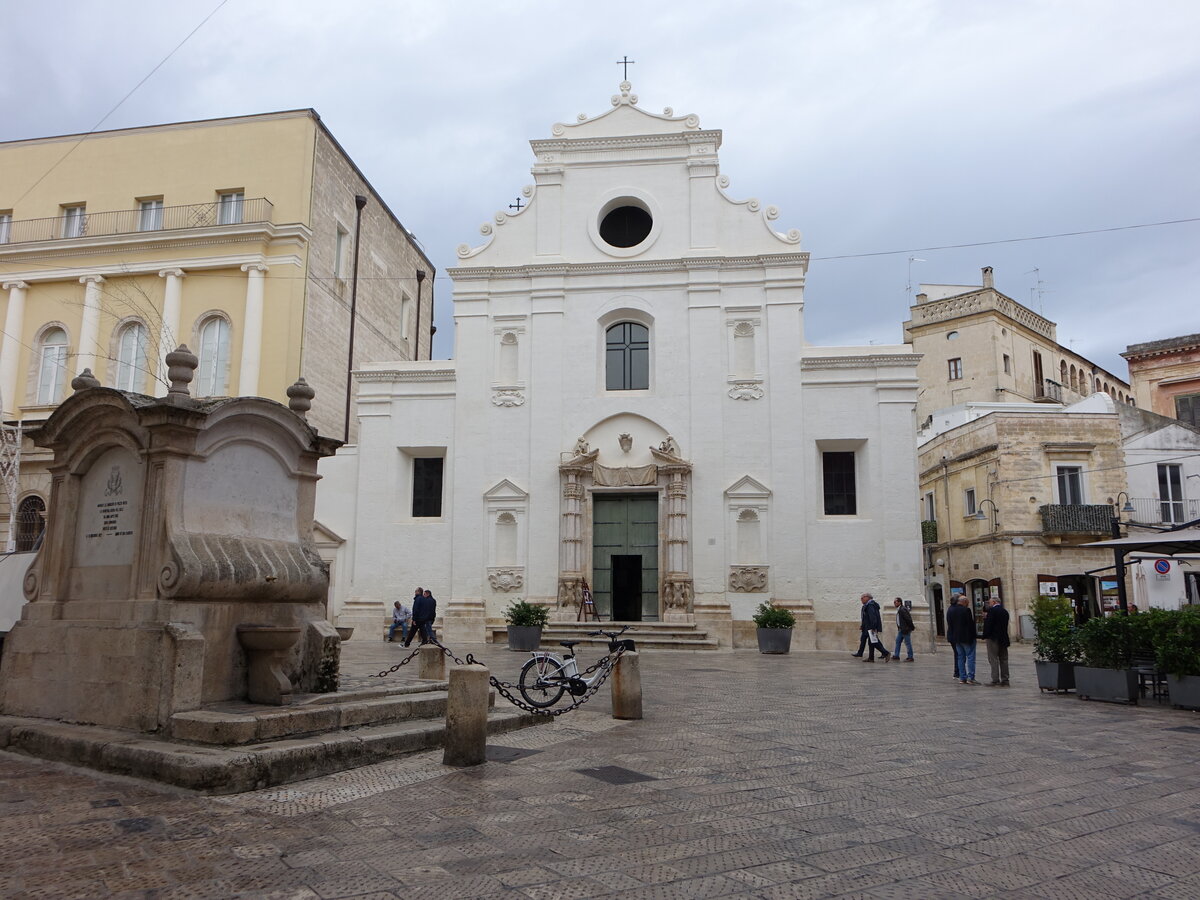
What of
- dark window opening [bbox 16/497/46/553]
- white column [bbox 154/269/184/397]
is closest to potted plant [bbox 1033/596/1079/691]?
white column [bbox 154/269/184/397]

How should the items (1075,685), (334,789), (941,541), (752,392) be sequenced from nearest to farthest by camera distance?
(334,789), (1075,685), (752,392), (941,541)

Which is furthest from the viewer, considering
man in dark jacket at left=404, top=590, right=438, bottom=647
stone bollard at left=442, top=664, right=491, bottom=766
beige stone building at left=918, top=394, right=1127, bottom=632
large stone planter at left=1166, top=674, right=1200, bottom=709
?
beige stone building at left=918, top=394, right=1127, bottom=632

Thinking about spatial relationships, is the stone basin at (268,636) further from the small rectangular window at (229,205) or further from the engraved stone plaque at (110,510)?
the small rectangular window at (229,205)

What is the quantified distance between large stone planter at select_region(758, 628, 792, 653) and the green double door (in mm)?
3493

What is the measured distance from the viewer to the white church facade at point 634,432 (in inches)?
907

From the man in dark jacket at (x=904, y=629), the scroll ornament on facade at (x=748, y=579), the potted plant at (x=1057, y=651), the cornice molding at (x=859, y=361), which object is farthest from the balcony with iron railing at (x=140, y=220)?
the potted plant at (x=1057, y=651)

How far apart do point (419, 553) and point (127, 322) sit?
11506mm

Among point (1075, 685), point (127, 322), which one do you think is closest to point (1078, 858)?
point (1075, 685)

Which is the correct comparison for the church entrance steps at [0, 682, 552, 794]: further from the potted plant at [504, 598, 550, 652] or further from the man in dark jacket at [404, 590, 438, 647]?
the potted plant at [504, 598, 550, 652]

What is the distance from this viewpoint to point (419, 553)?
2411cm

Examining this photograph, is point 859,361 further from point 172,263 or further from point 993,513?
point 172,263

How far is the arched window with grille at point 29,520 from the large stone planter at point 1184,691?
27819 mm

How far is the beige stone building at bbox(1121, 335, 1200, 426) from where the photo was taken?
123ft

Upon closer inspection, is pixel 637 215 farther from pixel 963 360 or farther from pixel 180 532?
pixel 963 360
